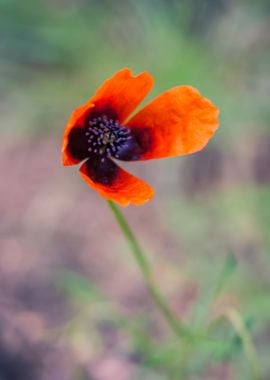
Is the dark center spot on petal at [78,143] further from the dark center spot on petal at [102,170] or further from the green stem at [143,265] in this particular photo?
the green stem at [143,265]

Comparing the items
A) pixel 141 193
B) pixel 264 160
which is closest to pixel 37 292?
pixel 264 160

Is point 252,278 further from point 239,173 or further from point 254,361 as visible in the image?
point 254,361

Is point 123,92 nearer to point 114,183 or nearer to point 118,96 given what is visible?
point 118,96

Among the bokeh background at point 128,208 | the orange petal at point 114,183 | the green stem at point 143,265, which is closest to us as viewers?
the orange petal at point 114,183

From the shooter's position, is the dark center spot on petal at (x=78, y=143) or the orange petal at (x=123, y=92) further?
the dark center spot on petal at (x=78, y=143)

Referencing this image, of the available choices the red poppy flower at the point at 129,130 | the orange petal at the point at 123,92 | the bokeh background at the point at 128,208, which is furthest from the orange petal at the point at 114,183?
the bokeh background at the point at 128,208

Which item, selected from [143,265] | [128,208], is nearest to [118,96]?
[143,265]

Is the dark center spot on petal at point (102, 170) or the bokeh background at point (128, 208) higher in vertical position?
the bokeh background at point (128, 208)
